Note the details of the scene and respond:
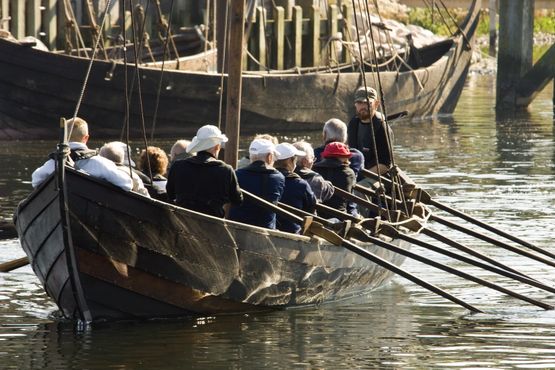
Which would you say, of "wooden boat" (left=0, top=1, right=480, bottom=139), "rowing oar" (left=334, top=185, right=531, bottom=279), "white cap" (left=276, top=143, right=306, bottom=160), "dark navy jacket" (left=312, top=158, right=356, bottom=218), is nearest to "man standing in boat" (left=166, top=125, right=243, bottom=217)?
"white cap" (left=276, top=143, right=306, bottom=160)

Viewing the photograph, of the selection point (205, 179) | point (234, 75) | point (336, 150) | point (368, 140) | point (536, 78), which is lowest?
point (536, 78)

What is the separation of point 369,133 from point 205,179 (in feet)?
14.0

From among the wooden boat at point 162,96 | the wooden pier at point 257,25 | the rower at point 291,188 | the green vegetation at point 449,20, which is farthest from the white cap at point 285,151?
the green vegetation at point 449,20

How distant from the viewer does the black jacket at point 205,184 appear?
12.1 m

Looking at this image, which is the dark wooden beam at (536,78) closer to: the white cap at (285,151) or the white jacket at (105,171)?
the white cap at (285,151)

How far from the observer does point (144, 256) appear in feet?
38.8

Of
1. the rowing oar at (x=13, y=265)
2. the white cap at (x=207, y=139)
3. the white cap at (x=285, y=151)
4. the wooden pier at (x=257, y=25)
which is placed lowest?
the wooden pier at (x=257, y=25)

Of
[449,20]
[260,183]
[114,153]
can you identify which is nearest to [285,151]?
[260,183]

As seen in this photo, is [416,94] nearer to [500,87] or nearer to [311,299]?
[500,87]

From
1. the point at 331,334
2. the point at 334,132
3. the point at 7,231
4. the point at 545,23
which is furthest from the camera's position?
the point at 545,23

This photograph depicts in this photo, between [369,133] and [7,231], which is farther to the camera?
[369,133]

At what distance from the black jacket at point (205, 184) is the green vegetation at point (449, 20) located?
40595 millimetres

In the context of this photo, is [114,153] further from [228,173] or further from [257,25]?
[257,25]

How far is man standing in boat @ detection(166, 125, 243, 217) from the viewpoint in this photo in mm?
12094
